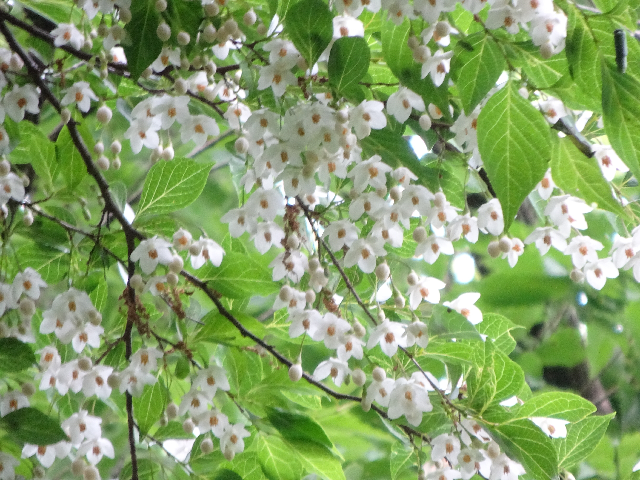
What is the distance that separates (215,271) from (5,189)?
0.40 meters

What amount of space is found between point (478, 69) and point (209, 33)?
1.39ft

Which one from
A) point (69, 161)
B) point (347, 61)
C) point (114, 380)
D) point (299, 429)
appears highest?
point (347, 61)

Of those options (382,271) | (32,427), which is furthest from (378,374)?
(32,427)

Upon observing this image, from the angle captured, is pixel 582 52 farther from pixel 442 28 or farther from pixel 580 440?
pixel 580 440

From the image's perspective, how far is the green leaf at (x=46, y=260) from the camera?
133 cm

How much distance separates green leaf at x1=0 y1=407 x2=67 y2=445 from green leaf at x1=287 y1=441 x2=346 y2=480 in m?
0.44

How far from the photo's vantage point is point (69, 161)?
1.29 metres

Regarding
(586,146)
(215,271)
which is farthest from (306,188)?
(586,146)

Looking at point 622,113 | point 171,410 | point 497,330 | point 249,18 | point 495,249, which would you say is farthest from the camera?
point 497,330

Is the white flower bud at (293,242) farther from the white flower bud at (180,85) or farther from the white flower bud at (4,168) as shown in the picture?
the white flower bud at (4,168)

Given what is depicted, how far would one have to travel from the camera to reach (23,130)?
56.6 inches

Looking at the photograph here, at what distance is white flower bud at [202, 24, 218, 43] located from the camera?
3.44 feet

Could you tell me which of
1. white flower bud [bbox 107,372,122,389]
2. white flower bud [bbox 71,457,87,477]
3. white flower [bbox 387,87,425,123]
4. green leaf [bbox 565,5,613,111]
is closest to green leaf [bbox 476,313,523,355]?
white flower [bbox 387,87,425,123]

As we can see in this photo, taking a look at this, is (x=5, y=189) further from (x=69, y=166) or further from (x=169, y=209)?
(x=169, y=209)
